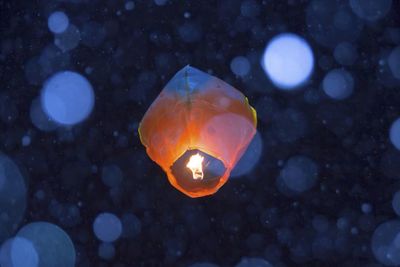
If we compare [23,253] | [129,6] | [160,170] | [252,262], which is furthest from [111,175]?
[129,6]

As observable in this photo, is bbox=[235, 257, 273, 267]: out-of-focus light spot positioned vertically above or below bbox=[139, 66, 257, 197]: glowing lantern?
below

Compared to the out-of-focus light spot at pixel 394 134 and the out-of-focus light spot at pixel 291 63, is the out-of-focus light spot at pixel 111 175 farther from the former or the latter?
the out-of-focus light spot at pixel 394 134

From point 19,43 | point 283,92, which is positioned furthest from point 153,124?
point 19,43

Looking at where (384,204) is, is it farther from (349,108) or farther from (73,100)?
(73,100)

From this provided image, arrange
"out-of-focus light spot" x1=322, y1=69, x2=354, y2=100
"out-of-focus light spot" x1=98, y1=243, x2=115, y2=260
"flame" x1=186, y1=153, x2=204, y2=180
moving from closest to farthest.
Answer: "flame" x1=186, y1=153, x2=204, y2=180 < "out-of-focus light spot" x1=322, y1=69, x2=354, y2=100 < "out-of-focus light spot" x1=98, y1=243, x2=115, y2=260

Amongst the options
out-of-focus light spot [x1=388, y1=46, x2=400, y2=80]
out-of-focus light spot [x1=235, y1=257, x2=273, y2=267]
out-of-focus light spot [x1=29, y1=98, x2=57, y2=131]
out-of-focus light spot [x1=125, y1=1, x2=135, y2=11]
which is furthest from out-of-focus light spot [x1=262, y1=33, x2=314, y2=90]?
out-of-focus light spot [x1=29, y1=98, x2=57, y2=131]

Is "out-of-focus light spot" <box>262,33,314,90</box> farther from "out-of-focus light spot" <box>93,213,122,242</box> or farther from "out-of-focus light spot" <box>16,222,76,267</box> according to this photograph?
"out-of-focus light spot" <box>16,222,76,267</box>
